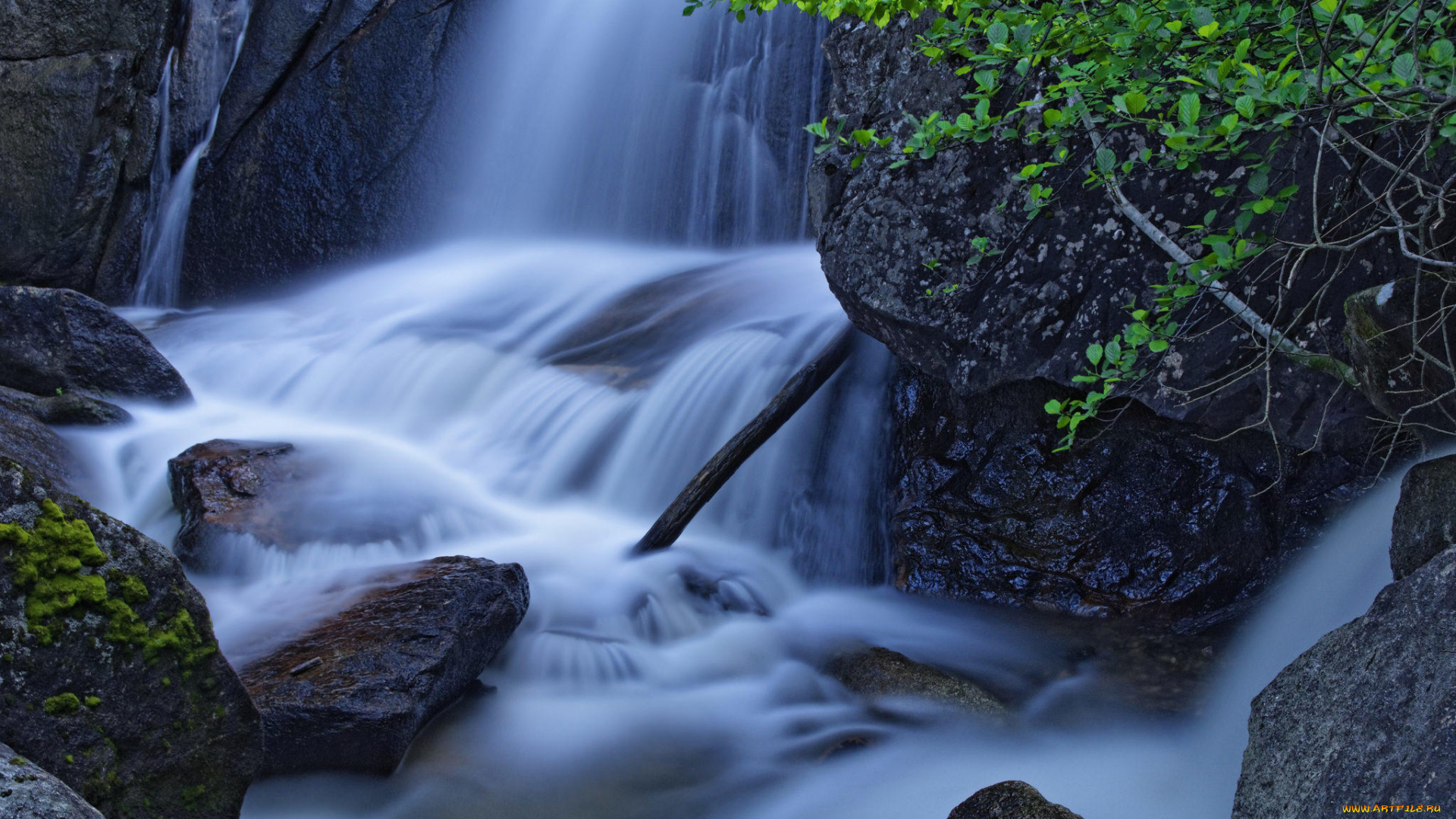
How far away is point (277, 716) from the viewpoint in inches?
127

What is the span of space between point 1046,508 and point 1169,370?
118cm

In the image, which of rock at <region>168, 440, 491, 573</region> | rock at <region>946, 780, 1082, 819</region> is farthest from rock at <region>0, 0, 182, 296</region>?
rock at <region>946, 780, 1082, 819</region>

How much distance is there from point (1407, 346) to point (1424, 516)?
1.56ft

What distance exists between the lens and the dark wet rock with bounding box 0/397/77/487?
5.16 metres

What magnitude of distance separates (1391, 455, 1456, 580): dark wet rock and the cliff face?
28.4 inches

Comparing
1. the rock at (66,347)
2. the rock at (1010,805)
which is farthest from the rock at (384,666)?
the rock at (66,347)

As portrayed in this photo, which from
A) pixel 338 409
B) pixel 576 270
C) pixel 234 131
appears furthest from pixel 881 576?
pixel 234 131

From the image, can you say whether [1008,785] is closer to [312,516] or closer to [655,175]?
[312,516]

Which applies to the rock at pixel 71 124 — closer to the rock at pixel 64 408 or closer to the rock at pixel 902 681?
the rock at pixel 64 408

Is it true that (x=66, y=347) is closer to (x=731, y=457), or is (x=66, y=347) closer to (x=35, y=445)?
(x=35, y=445)

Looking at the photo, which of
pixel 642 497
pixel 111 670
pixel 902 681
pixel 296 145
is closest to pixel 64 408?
pixel 642 497

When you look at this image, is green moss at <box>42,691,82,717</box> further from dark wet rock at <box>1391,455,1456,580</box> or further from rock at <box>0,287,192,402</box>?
rock at <box>0,287,192,402</box>

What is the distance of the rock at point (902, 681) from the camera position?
155 inches

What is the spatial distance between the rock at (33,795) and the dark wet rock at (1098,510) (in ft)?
12.4
